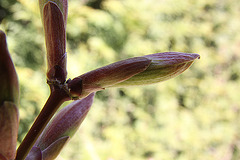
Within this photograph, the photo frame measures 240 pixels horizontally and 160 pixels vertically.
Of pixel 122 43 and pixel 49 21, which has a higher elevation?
pixel 122 43

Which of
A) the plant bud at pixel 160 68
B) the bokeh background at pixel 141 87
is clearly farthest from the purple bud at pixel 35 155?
the bokeh background at pixel 141 87

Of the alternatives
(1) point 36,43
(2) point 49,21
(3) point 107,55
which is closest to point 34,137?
(2) point 49,21

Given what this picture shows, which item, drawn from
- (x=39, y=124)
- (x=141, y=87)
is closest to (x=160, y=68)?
(x=39, y=124)

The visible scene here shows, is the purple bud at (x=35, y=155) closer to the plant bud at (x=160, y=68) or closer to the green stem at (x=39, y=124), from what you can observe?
the green stem at (x=39, y=124)

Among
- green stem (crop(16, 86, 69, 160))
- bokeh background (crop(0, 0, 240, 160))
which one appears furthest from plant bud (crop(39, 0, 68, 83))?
bokeh background (crop(0, 0, 240, 160))

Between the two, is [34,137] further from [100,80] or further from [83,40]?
[83,40]
